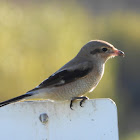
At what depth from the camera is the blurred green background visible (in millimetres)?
7500

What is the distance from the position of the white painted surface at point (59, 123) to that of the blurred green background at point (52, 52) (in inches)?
185

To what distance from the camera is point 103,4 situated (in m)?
22.2

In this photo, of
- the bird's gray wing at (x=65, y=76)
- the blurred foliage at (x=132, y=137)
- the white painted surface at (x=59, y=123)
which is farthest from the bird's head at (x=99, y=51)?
the blurred foliage at (x=132, y=137)

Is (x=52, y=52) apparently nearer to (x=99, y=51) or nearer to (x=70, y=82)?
(x=99, y=51)

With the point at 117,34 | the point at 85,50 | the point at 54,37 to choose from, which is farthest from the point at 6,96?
the point at 117,34

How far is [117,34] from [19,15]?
4.70 m

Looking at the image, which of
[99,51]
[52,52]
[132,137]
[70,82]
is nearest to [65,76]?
[70,82]

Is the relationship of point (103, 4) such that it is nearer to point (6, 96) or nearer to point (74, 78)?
point (6, 96)

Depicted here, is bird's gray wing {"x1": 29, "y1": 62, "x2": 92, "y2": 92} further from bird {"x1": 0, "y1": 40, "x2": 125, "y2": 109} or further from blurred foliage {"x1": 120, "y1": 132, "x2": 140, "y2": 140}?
blurred foliage {"x1": 120, "y1": 132, "x2": 140, "y2": 140}

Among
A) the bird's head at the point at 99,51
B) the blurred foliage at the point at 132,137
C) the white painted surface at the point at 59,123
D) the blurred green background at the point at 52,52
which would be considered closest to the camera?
the white painted surface at the point at 59,123

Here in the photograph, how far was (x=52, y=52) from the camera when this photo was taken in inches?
330

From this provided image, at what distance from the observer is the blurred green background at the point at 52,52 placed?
7.50 meters

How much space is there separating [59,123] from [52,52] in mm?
5917

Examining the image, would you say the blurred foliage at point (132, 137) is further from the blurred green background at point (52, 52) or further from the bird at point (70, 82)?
the bird at point (70, 82)
